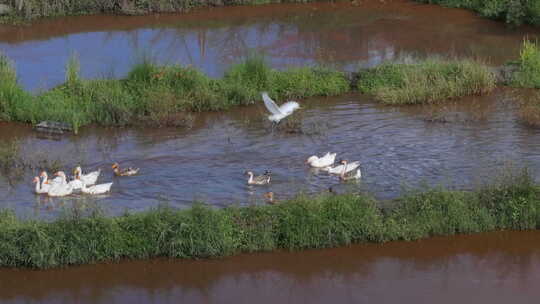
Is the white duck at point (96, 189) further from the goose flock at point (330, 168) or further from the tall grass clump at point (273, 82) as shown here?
the tall grass clump at point (273, 82)

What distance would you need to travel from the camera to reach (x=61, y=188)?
11281 mm

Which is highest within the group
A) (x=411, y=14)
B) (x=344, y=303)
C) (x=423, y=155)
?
(x=411, y=14)

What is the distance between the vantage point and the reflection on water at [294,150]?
11.4 metres

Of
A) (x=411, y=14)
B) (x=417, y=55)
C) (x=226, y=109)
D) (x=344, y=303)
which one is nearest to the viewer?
(x=344, y=303)

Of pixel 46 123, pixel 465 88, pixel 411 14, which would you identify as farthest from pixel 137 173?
pixel 411 14

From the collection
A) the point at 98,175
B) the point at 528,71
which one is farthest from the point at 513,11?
the point at 98,175

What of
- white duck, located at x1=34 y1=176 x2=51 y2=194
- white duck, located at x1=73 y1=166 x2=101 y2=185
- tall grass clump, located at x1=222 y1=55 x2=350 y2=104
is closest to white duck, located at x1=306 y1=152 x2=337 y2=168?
white duck, located at x1=73 y1=166 x2=101 y2=185

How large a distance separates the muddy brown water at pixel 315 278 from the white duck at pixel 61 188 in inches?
70.3

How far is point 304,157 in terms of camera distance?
12.6m

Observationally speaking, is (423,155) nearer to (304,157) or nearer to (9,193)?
(304,157)

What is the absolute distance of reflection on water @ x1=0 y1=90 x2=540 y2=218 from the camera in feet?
37.4

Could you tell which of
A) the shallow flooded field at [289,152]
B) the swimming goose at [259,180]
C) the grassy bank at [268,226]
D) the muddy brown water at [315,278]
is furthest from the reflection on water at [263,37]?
the muddy brown water at [315,278]

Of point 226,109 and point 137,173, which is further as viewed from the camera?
point 226,109

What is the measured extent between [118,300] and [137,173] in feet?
9.52
